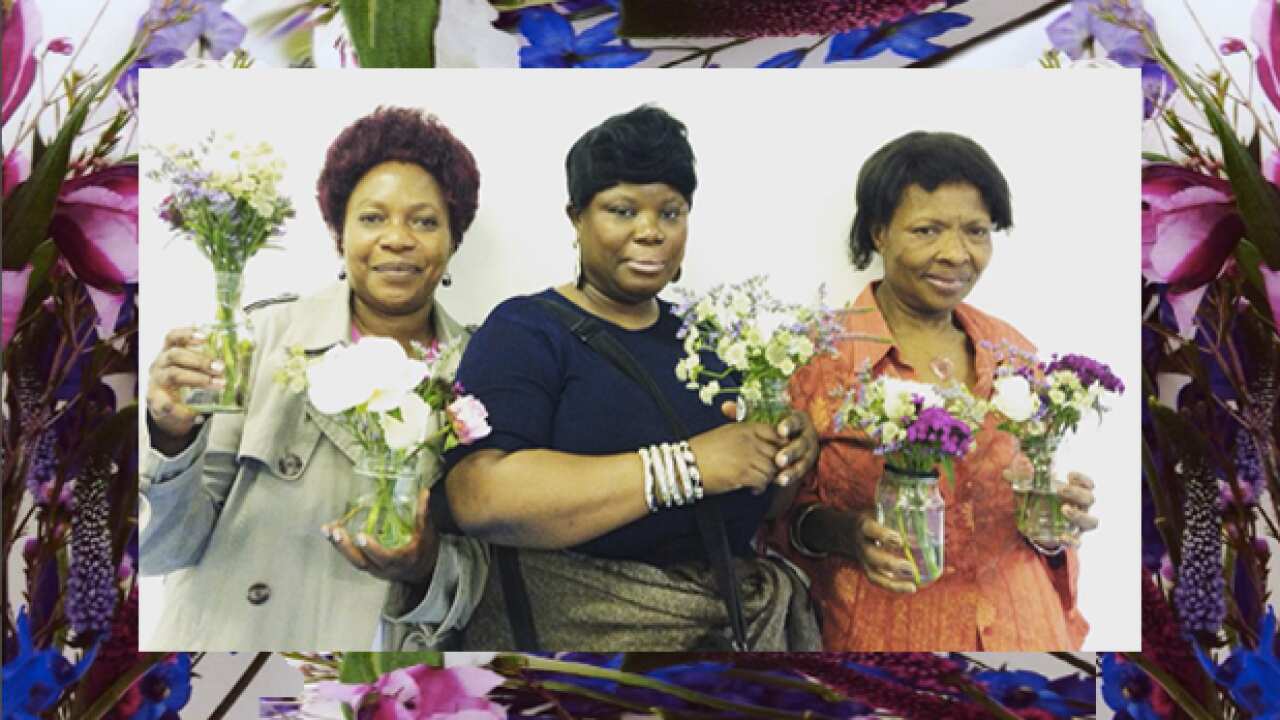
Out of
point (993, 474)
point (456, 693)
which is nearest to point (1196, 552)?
point (993, 474)

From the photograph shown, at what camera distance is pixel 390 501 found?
2.73 metres

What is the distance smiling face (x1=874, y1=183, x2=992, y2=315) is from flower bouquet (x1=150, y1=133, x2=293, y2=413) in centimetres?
139

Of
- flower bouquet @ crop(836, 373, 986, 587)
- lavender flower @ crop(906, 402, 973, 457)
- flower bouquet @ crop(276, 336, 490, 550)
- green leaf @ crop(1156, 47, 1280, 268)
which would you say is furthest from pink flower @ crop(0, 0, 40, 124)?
green leaf @ crop(1156, 47, 1280, 268)

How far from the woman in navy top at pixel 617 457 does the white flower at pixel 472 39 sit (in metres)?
0.30

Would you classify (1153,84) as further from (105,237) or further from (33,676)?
(33,676)

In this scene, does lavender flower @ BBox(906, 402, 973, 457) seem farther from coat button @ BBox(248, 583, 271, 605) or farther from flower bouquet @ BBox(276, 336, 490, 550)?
coat button @ BBox(248, 583, 271, 605)

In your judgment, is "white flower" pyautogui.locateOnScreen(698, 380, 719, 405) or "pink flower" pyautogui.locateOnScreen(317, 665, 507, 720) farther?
"pink flower" pyautogui.locateOnScreen(317, 665, 507, 720)

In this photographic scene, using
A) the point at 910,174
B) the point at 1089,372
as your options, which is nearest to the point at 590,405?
the point at 910,174

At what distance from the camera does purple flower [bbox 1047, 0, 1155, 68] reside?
291cm

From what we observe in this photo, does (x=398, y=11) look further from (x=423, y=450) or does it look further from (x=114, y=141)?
(x=423, y=450)

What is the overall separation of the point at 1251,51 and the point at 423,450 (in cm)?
216

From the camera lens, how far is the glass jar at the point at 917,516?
2748mm

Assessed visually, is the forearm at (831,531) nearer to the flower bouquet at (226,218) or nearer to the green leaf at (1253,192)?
the green leaf at (1253,192)

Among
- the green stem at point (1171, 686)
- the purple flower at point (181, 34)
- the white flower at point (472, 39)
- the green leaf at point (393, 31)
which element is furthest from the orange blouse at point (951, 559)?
the purple flower at point (181, 34)
